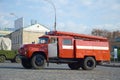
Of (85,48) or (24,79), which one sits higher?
(85,48)

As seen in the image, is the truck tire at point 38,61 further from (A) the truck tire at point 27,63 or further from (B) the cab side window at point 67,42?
(B) the cab side window at point 67,42

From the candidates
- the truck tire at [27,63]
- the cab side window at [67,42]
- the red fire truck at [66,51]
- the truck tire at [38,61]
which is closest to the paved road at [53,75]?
the truck tire at [38,61]

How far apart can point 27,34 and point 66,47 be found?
64.8 m

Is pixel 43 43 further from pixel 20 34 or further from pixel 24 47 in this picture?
pixel 20 34

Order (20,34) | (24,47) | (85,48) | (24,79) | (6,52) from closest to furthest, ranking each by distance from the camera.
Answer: (24,79)
(24,47)
(85,48)
(6,52)
(20,34)

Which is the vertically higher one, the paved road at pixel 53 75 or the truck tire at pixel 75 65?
the truck tire at pixel 75 65

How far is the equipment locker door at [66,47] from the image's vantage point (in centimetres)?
2544

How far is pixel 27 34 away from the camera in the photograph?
294 feet

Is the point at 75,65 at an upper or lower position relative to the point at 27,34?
lower

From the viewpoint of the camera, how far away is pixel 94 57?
26.9m

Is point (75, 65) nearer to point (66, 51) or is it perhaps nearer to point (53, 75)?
point (66, 51)

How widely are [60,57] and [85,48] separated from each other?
2.22 meters

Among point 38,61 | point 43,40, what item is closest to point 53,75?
point 38,61

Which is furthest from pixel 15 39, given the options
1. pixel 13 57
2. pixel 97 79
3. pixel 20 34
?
pixel 97 79
